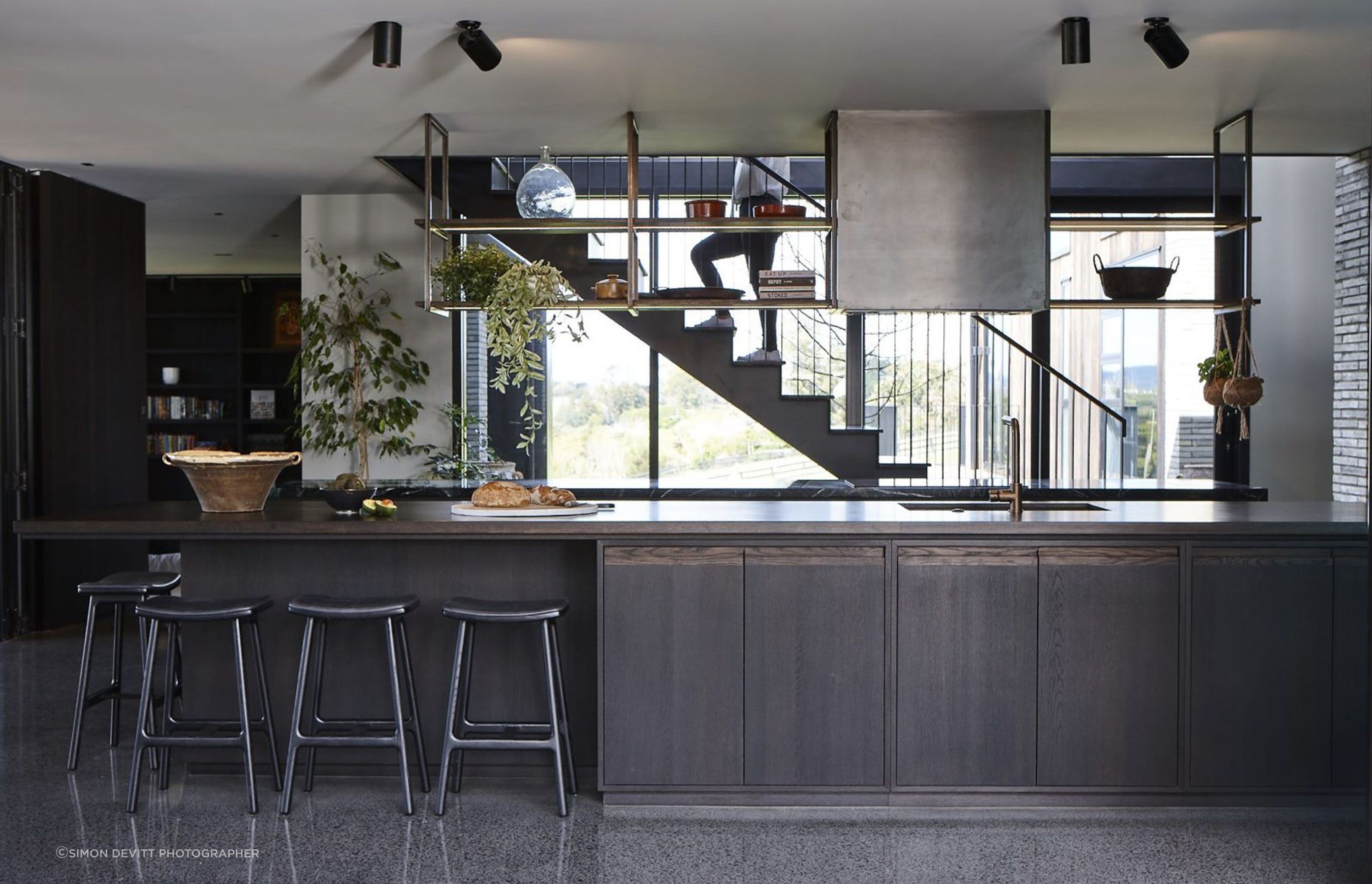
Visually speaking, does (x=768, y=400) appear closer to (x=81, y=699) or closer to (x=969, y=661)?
(x=969, y=661)

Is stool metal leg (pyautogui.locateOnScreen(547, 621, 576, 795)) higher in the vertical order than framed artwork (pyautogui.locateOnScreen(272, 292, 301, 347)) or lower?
lower

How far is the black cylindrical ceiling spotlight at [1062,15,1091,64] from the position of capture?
13.4ft

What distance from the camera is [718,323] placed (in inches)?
262

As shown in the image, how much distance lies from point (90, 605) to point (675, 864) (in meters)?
2.45

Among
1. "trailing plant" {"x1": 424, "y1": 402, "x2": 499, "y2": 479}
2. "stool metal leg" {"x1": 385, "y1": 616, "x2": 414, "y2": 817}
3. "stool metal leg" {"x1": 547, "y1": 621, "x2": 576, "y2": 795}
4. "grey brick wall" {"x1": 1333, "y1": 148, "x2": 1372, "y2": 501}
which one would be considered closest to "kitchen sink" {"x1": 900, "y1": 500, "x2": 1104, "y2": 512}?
"stool metal leg" {"x1": 547, "y1": 621, "x2": 576, "y2": 795}

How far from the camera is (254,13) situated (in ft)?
13.1

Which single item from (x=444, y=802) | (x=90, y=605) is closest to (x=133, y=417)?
(x=90, y=605)

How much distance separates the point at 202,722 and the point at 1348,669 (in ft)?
13.3

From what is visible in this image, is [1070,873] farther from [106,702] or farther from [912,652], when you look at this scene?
[106,702]

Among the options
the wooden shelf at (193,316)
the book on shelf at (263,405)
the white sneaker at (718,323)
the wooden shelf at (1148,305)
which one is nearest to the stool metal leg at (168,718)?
the white sneaker at (718,323)

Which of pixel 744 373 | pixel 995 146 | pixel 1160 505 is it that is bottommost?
pixel 1160 505

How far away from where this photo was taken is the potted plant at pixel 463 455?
7129 millimetres

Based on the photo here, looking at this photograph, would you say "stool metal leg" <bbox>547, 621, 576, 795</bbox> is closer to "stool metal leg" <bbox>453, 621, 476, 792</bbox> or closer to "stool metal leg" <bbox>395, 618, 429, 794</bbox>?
"stool metal leg" <bbox>453, 621, 476, 792</bbox>

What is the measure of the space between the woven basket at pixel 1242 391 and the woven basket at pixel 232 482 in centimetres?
418
